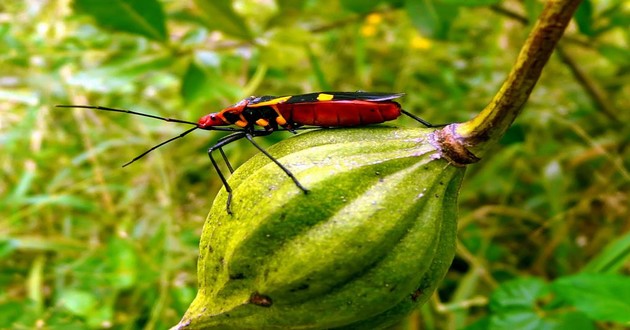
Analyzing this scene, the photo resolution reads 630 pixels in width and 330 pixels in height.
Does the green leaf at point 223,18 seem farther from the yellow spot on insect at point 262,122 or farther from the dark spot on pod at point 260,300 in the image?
the dark spot on pod at point 260,300

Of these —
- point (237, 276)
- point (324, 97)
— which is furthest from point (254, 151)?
point (237, 276)

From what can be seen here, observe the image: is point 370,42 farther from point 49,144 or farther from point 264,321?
point 264,321

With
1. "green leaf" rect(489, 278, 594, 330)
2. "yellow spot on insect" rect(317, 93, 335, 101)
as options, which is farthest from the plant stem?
"green leaf" rect(489, 278, 594, 330)

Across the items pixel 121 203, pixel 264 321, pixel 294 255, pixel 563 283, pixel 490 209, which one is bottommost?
pixel 121 203

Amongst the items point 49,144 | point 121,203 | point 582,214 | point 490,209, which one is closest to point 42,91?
point 49,144

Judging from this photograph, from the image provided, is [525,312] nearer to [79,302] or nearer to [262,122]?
[262,122]

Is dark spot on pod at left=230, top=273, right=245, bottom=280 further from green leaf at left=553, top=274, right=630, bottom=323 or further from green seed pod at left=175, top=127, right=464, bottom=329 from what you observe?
green leaf at left=553, top=274, right=630, bottom=323

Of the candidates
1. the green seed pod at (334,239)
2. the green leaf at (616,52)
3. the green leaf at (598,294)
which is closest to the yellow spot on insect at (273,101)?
the green seed pod at (334,239)
